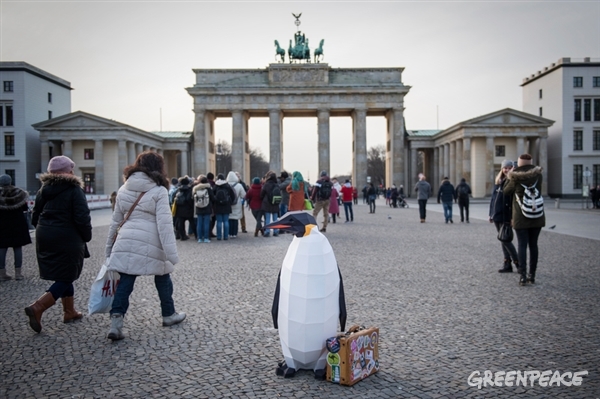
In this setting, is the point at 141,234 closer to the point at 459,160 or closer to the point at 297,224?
the point at 297,224

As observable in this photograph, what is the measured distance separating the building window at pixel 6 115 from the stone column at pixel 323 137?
33.4 m

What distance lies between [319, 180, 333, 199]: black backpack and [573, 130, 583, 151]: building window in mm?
48589

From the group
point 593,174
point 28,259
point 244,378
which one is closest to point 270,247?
point 28,259

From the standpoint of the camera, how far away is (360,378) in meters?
4.38

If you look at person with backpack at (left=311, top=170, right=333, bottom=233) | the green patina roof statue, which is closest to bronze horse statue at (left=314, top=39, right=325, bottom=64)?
the green patina roof statue

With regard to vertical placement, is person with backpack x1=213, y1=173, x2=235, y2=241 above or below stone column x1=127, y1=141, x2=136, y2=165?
below

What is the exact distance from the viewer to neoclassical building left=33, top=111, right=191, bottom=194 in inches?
2098

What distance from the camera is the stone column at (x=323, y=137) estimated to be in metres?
60.2

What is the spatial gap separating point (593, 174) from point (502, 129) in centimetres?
1254

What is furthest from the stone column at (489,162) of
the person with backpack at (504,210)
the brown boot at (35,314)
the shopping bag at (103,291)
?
the brown boot at (35,314)

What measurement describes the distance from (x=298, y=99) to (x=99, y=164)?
22.8 metres

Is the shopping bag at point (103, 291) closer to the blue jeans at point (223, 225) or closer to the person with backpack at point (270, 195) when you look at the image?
the blue jeans at point (223, 225)

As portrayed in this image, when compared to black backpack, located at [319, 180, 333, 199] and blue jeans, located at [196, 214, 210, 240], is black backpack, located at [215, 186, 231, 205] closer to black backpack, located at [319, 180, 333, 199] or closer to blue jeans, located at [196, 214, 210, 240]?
blue jeans, located at [196, 214, 210, 240]

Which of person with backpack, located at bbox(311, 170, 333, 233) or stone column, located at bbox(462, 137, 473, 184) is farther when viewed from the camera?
stone column, located at bbox(462, 137, 473, 184)
